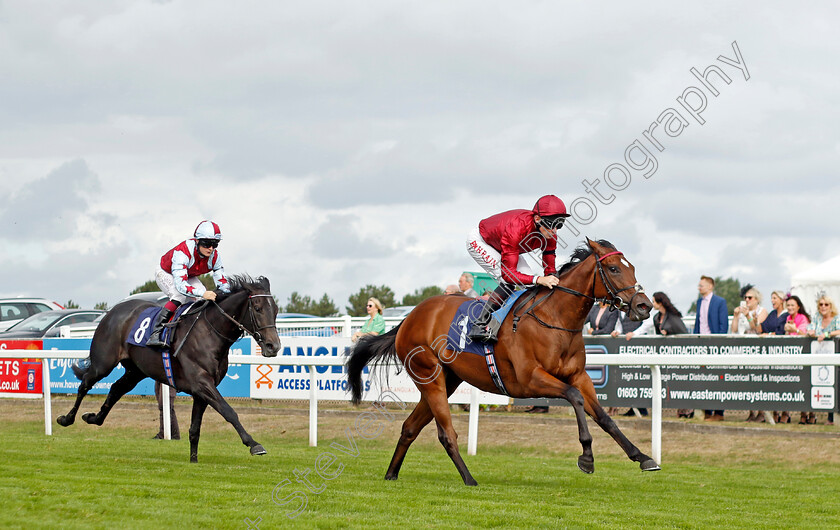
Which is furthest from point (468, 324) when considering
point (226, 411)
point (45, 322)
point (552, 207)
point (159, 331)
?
point (45, 322)

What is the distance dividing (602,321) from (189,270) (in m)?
5.34

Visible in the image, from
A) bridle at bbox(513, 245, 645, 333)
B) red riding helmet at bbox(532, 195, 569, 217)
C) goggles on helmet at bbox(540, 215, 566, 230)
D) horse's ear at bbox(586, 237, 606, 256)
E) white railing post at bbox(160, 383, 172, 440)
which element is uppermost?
red riding helmet at bbox(532, 195, 569, 217)

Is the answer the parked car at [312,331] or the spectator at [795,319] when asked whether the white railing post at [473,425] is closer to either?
the spectator at [795,319]

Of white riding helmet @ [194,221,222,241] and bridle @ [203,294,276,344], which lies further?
white riding helmet @ [194,221,222,241]

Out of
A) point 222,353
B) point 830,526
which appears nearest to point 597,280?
point 830,526

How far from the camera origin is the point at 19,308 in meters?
21.3

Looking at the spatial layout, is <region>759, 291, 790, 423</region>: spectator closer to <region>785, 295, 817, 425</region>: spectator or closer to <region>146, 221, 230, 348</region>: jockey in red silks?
<region>785, 295, 817, 425</region>: spectator

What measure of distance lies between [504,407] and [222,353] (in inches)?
204

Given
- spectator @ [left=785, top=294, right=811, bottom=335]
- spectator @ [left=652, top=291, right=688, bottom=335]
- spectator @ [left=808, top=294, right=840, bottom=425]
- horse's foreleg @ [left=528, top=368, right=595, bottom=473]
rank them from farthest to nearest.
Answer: spectator @ [left=652, top=291, right=688, bottom=335], spectator @ [left=785, top=294, right=811, bottom=335], spectator @ [left=808, top=294, right=840, bottom=425], horse's foreleg @ [left=528, top=368, right=595, bottom=473]

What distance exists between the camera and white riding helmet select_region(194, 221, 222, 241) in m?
8.14

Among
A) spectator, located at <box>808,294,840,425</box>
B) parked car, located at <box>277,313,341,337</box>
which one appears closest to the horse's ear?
spectator, located at <box>808,294,840,425</box>

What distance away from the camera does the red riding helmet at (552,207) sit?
21.1ft

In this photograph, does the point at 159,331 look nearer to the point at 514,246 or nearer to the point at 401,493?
the point at 401,493

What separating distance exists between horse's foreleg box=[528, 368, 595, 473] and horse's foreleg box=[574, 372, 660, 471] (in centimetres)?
9
